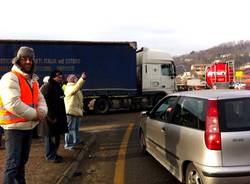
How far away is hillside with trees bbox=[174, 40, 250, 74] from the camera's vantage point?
70.0 metres

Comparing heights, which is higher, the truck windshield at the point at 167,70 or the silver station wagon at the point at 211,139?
the truck windshield at the point at 167,70

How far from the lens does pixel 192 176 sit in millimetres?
5203

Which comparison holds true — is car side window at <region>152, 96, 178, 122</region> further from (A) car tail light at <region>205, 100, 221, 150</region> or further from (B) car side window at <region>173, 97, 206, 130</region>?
(A) car tail light at <region>205, 100, 221, 150</region>

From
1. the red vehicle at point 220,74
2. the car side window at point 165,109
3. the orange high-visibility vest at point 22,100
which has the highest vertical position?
the red vehicle at point 220,74

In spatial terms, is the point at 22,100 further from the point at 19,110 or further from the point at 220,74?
the point at 220,74

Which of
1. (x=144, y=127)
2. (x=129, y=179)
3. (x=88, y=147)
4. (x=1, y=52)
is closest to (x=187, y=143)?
(x=129, y=179)

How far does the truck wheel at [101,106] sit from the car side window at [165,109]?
41.8ft

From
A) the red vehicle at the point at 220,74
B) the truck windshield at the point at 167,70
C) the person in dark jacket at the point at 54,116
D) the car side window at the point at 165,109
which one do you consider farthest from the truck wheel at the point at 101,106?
the car side window at the point at 165,109

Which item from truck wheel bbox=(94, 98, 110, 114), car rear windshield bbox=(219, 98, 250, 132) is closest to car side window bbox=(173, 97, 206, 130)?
car rear windshield bbox=(219, 98, 250, 132)

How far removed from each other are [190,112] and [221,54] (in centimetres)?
6627

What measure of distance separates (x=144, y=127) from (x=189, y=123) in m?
2.86

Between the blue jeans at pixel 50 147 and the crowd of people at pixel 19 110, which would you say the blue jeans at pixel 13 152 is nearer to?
the crowd of people at pixel 19 110

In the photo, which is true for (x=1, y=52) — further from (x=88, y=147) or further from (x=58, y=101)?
(x=58, y=101)

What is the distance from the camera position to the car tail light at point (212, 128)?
15.8ft
